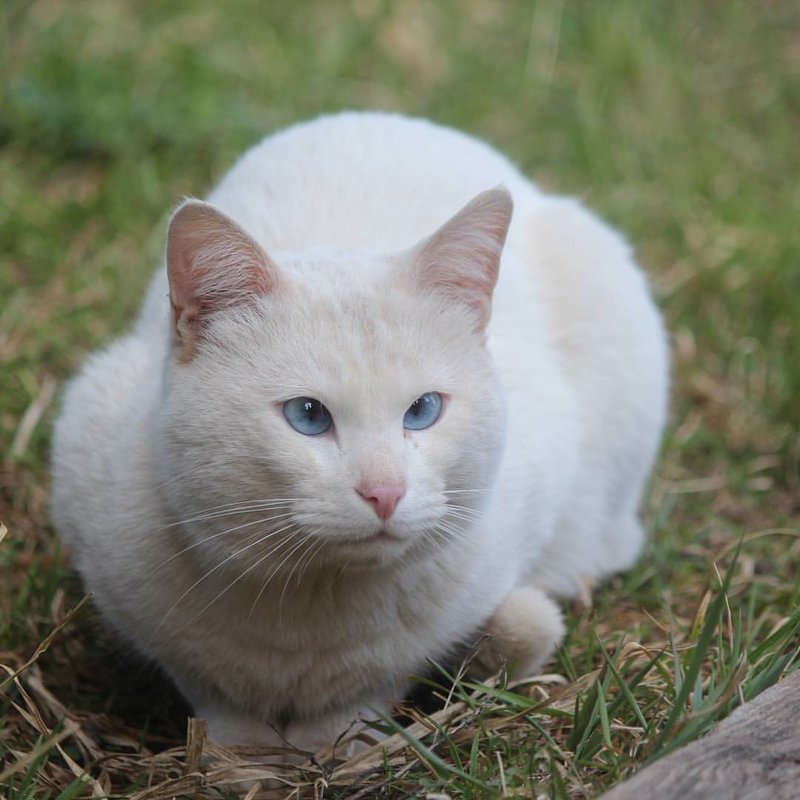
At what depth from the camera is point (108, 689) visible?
2.79 meters

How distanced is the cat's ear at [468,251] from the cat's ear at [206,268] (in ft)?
0.96

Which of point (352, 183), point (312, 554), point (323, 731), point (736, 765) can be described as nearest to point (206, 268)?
point (312, 554)

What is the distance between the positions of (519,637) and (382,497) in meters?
0.82

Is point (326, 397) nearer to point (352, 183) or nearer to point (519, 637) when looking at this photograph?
point (519, 637)

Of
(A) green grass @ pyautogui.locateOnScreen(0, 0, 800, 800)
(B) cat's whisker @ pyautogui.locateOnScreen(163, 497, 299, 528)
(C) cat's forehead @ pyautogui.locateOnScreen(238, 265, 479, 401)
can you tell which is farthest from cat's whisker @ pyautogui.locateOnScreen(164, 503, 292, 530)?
(A) green grass @ pyautogui.locateOnScreen(0, 0, 800, 800)

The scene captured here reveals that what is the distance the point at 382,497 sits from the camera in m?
1.94

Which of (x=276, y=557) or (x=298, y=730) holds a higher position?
(x=276, y=557)

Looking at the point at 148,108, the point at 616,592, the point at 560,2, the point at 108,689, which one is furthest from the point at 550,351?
the point at 560,2

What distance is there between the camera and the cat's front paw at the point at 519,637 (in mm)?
Result: 2621

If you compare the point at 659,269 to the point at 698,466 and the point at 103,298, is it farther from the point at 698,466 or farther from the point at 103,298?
the point at 103,298

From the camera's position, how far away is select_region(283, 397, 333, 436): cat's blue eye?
2.06 metres

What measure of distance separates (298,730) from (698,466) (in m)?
1.80

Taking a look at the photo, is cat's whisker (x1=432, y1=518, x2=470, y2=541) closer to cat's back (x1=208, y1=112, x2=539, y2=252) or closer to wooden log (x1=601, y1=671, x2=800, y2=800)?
wooden log (x1=601, y1=671, x2=800, y2=800)

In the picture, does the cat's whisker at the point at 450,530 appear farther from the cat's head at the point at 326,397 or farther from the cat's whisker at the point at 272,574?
the cat's whisker at the point at 272,574
